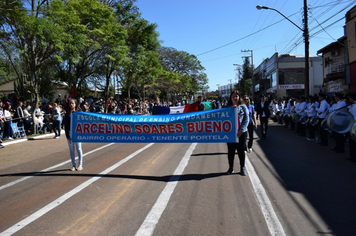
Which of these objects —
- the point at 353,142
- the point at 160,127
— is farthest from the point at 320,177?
the point at 160,127

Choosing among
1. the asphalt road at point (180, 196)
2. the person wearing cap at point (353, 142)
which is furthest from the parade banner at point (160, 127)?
the person wearing cap at point (353, 142)

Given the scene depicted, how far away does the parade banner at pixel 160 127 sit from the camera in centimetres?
669

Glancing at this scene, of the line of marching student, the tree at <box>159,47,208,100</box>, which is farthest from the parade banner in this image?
the tree at <box>159,47,208,100</box>

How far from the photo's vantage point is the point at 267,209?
4.72 m

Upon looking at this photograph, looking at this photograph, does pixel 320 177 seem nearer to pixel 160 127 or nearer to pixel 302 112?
pixel 160 127

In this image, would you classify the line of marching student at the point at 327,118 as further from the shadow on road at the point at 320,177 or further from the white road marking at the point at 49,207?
the white road marking at the point at 49,207

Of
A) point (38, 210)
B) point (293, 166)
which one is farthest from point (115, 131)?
point (293, 166)

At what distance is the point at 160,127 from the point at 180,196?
1.98m

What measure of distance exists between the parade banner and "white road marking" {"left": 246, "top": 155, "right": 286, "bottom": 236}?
1025mm

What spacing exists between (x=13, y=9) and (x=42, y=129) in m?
7.63

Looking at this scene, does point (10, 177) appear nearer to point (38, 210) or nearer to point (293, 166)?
point (38, 210)

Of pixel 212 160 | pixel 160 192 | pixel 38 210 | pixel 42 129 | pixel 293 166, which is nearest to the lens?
pixel 38 210

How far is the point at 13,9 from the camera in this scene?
462 inches

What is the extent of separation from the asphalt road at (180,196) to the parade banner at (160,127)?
87 cm
